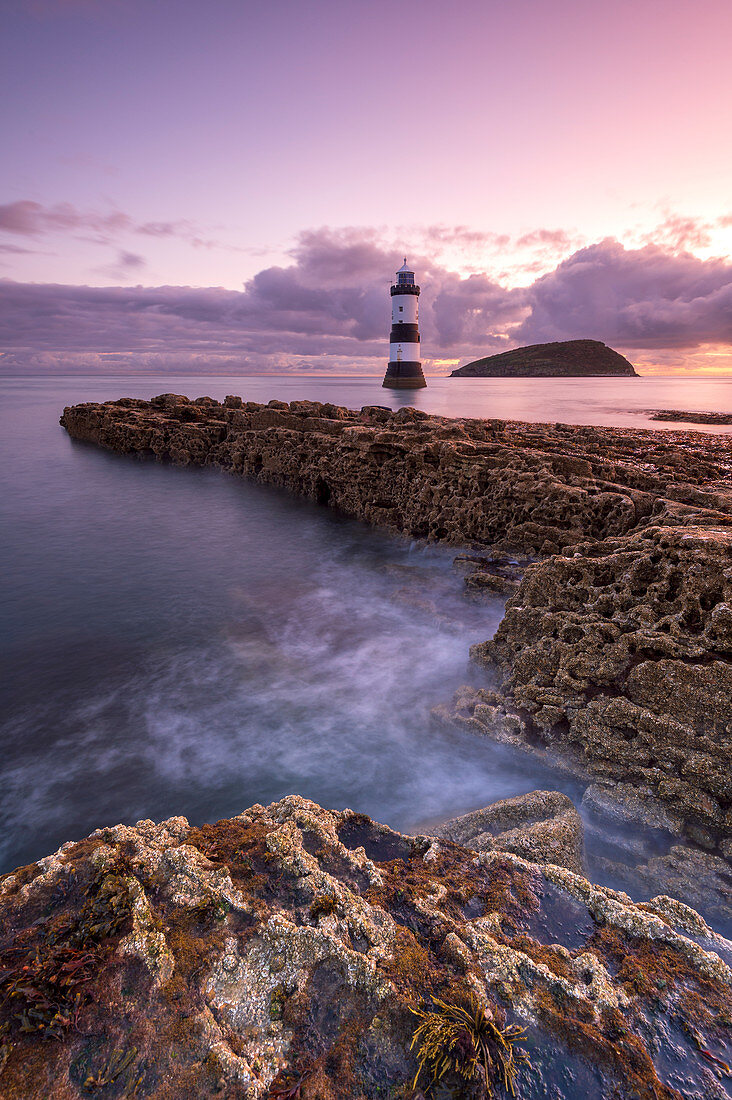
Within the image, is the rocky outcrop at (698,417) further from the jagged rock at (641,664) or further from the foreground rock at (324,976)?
the foreground rock at (324,976)

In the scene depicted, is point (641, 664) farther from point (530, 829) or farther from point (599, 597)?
point (530, 829)

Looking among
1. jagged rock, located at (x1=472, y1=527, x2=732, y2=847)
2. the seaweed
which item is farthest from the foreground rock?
jagged rock, located at (x1=472, y1=527, x2=732, y2=847)

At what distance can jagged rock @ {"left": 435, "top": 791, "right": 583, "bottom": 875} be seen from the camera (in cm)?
390

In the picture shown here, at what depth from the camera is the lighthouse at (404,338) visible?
63.3 m

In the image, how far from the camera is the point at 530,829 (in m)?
4.18

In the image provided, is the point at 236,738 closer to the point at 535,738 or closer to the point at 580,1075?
the point at 535,738

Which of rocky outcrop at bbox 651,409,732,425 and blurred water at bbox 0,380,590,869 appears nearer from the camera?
blurred water at bbox 0,380,590,869

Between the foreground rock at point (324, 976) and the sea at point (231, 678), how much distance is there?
2167 millimetres

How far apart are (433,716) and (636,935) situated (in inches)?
160

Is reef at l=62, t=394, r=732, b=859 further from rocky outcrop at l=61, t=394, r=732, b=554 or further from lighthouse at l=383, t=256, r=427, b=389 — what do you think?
lighthouse at l=383, t=256, r=427, b=389

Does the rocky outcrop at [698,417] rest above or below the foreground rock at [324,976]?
above

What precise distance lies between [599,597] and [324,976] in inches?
219

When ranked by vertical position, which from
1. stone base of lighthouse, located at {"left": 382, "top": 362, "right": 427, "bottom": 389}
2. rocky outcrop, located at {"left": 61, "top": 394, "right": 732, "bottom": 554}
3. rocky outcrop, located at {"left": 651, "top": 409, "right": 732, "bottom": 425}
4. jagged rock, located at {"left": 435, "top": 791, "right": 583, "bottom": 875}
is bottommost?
jagged rock, located at {"left": 435, "top": 791, "right": 583, "bottom": 875}

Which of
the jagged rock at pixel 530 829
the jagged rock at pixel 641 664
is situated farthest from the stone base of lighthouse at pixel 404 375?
the jagged rock at pixel 530 829
